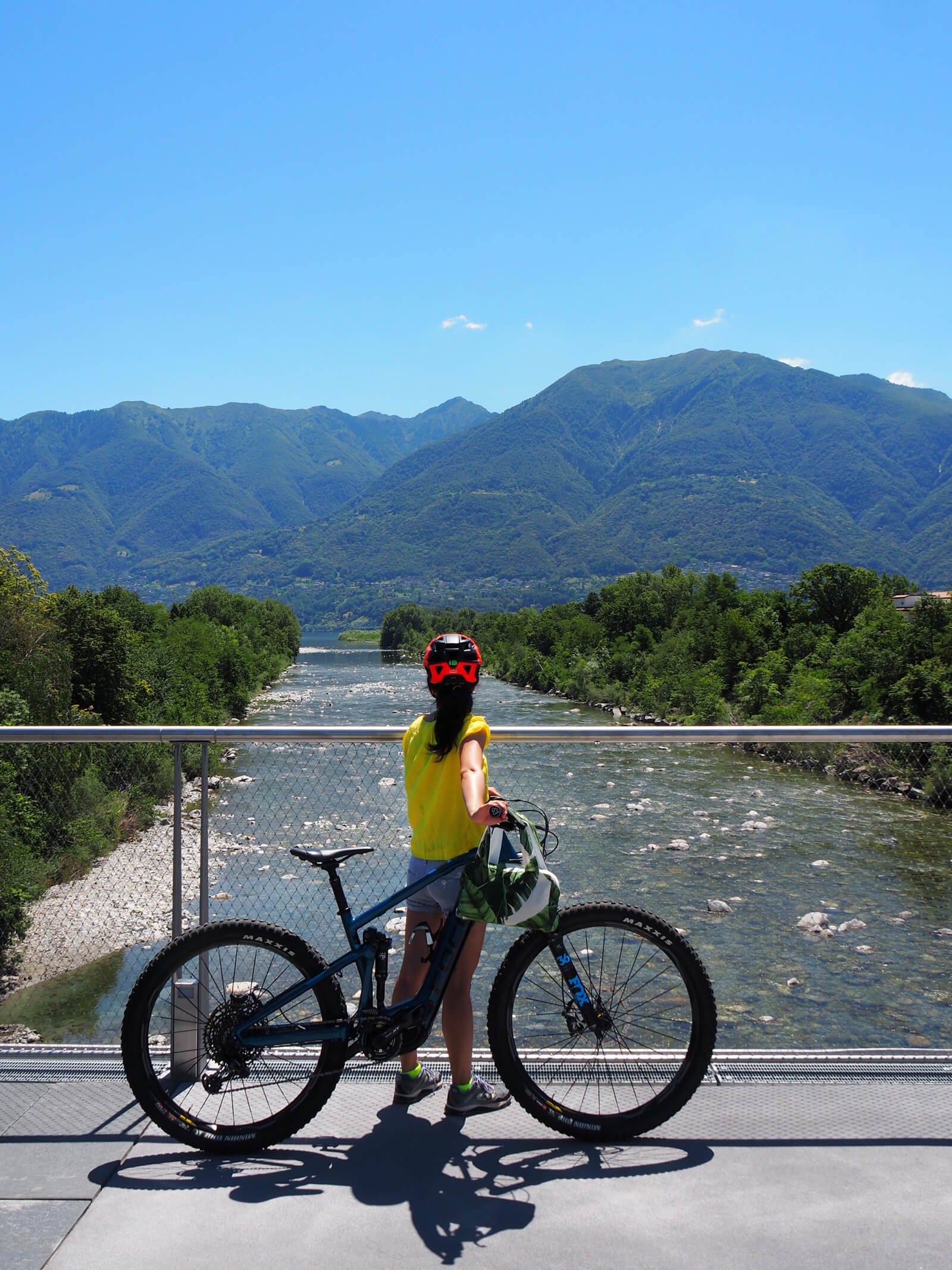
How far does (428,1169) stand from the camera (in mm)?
2988

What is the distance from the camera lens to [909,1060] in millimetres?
3814

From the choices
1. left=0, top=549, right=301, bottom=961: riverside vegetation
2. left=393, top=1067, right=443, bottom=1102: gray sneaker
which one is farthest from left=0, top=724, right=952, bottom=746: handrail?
left=393, top=1067, right=443, bottom=1102: gray sneaker

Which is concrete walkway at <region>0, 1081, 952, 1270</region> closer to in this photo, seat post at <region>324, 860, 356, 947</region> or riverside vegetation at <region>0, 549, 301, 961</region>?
seat post at <region>324, 860, 356, 947</region>

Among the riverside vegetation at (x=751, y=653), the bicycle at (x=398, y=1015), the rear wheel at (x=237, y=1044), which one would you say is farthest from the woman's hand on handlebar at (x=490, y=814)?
the riverside vegetation at (x=751, y=653)

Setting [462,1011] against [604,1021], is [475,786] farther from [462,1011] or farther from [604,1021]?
[604,1021]

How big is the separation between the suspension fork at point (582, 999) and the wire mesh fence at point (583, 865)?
0.94 meters

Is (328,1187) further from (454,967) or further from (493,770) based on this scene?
(493,770)

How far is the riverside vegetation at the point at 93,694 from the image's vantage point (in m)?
4.56

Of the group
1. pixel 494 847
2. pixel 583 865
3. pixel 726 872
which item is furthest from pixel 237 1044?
pixel 583 865

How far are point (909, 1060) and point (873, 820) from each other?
2.81 m

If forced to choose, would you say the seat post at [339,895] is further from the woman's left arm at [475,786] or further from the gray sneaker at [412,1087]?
the gray sneaker at [412,1087]

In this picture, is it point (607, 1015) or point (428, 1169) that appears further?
point (607, 1015)

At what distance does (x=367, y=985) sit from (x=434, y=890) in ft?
1.26

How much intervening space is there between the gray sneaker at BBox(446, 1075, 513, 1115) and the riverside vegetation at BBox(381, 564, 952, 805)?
2.45 m
